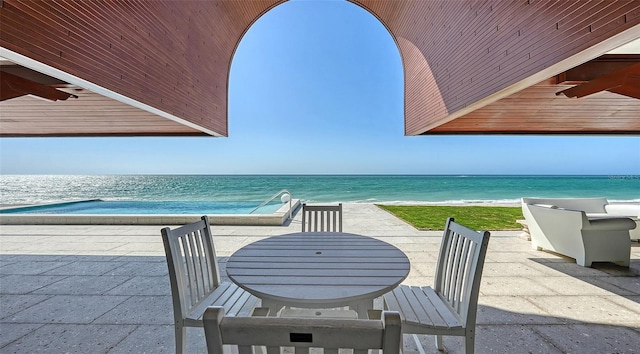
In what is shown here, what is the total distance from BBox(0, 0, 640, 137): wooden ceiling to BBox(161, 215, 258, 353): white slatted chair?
175 centimetres

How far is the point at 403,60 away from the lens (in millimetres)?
6055

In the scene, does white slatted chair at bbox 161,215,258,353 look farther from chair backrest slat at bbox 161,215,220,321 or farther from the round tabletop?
the round tabletop

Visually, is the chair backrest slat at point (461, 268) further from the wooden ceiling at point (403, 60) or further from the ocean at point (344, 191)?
the ocean at point (344, 191)

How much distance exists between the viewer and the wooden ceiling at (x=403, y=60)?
7.12ft

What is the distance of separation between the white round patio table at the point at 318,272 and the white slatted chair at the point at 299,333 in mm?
614

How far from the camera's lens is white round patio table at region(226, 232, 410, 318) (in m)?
A: 1.22

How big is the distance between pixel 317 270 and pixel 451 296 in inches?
33.2

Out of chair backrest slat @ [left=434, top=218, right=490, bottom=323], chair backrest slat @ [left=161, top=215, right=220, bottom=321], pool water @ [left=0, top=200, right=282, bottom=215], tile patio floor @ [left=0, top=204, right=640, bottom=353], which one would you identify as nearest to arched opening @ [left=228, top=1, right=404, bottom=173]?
pool water @ [left=0, top=200, right=282, bottom=215]

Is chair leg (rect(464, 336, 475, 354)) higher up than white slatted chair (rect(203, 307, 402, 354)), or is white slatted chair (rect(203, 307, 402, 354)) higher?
white slatted chair (rect(203, 307, 402, 354))

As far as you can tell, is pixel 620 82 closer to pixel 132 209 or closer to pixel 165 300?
pixel 165 300

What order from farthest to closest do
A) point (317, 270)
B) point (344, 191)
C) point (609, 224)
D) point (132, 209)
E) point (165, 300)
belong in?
point (344, 191), point (132, 209), point (609, 224), point (165, 300), point (317, 270)

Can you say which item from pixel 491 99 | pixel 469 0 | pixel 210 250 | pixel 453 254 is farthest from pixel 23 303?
pixel 469 0

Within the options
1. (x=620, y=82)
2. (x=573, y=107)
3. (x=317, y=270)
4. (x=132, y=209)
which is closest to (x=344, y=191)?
(x=132, y=209)

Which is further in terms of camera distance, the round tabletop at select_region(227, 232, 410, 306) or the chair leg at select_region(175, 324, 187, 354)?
the chair leg at select_region(175, 324, 187, 354)
